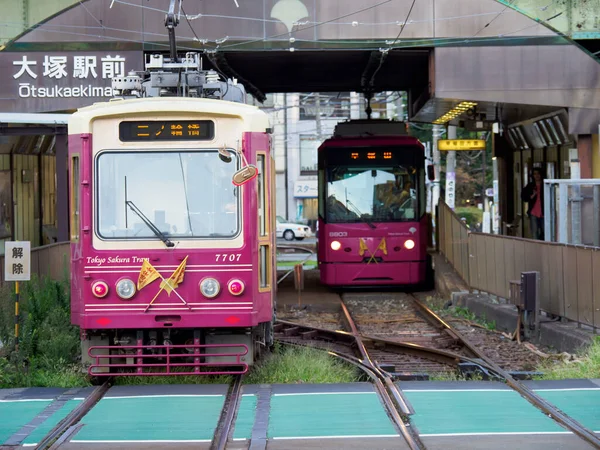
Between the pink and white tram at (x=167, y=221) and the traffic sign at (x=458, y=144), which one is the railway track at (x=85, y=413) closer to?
the pink and white tram at (x=167, y=221)

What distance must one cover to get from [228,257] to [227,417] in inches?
83.1

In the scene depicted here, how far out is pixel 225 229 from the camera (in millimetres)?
10336

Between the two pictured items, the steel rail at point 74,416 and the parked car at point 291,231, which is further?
the parked car at point 291,231

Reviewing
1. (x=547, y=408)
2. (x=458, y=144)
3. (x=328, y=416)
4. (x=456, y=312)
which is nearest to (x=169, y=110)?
(x=328, y=416)

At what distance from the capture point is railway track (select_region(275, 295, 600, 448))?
976 centimetres

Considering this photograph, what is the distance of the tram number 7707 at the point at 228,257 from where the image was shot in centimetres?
1027

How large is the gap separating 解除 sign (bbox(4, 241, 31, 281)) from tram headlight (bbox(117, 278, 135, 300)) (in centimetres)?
127

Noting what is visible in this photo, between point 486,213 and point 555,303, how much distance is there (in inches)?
732

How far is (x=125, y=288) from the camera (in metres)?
10.3

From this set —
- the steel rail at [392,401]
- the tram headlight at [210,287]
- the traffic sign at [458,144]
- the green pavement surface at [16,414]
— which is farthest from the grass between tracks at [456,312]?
the green pavement surface at [16,414]

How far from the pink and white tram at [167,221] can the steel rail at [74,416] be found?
0.34 metres

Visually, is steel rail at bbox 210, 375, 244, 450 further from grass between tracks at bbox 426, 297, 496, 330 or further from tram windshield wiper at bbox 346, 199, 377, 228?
tram windshield wiper at bbox 346, 199, 377, 228

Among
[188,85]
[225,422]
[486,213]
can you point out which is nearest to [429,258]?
[486,213]

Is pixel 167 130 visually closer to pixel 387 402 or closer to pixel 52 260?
pixel 387 402
